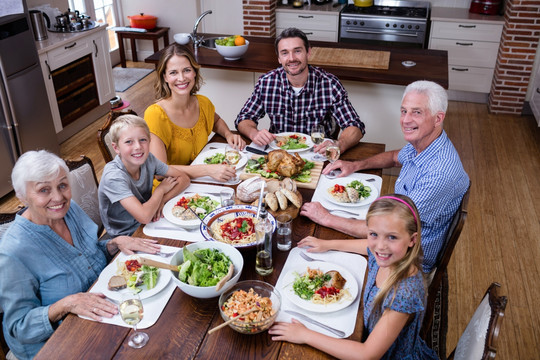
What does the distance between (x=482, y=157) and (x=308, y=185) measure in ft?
9.38

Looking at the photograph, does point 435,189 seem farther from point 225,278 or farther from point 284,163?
point 225,278

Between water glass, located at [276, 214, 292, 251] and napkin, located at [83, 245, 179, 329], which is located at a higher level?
water glass, located at [276, 214, 292, 251]

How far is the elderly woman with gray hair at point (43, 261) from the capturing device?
163 cm

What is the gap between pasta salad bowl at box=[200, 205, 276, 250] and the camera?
186 centimetres

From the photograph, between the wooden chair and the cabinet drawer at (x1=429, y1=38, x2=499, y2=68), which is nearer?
the wooden chair

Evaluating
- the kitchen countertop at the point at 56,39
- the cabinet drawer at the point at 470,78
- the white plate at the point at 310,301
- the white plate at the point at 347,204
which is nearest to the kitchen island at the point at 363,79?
the kitchen countertop at the point at 56,39

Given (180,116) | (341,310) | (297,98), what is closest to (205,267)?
(341,310)

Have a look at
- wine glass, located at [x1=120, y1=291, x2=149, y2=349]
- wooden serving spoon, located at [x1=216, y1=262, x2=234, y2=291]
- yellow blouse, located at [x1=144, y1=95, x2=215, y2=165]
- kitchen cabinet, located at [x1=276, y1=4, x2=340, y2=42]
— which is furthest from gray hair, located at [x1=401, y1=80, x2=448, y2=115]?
kitchen cabinet, located at [x1=276, y1=4, x2=340, y2=42]

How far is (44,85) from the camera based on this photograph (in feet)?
13.3

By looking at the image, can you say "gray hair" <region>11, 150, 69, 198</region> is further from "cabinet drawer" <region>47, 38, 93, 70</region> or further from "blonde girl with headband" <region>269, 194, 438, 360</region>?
"cabinet drawer" <region>47, 38, 93, 70</region>

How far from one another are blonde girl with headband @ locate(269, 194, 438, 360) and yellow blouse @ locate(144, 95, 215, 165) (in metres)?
1.44

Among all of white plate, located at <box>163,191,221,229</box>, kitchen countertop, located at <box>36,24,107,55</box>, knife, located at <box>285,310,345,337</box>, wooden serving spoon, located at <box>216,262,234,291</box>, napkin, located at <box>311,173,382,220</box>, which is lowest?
knife, located at <box>285,310,345,337</box>

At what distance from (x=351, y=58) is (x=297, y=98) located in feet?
3.28

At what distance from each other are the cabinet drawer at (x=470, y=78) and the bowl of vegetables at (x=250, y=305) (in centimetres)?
469
